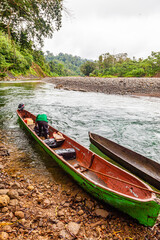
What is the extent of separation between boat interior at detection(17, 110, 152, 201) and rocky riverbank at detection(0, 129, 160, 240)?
57 cm

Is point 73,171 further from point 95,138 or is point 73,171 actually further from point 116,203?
point 95,138

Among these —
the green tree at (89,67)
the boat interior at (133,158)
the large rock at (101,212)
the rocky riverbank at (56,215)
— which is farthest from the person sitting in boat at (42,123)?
the green tree at (89,67)

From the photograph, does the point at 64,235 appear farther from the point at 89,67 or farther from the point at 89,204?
the point at 89,67

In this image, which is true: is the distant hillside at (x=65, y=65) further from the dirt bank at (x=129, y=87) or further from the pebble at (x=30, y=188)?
the pebble at (x=30, y=188)

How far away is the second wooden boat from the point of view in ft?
15.0

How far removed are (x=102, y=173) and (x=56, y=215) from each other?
5.20 feet

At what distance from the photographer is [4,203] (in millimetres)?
3283

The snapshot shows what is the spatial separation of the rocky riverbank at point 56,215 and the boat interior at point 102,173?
57 centimetres

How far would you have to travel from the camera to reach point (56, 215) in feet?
11.1

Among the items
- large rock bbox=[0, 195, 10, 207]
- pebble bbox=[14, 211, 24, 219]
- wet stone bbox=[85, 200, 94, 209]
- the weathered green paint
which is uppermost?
the weathered green paint

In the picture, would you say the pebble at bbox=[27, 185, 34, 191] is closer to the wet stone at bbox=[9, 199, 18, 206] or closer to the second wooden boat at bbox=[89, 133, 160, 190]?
the wet stone at bbox=[9, 199, 18, 206]

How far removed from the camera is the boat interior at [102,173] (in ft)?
11.4

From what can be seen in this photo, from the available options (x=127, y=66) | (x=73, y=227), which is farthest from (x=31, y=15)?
(x=127, y=66)

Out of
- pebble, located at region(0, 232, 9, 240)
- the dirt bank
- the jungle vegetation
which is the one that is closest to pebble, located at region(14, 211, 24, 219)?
pebble, located at region(0, 232, 9, 240)
